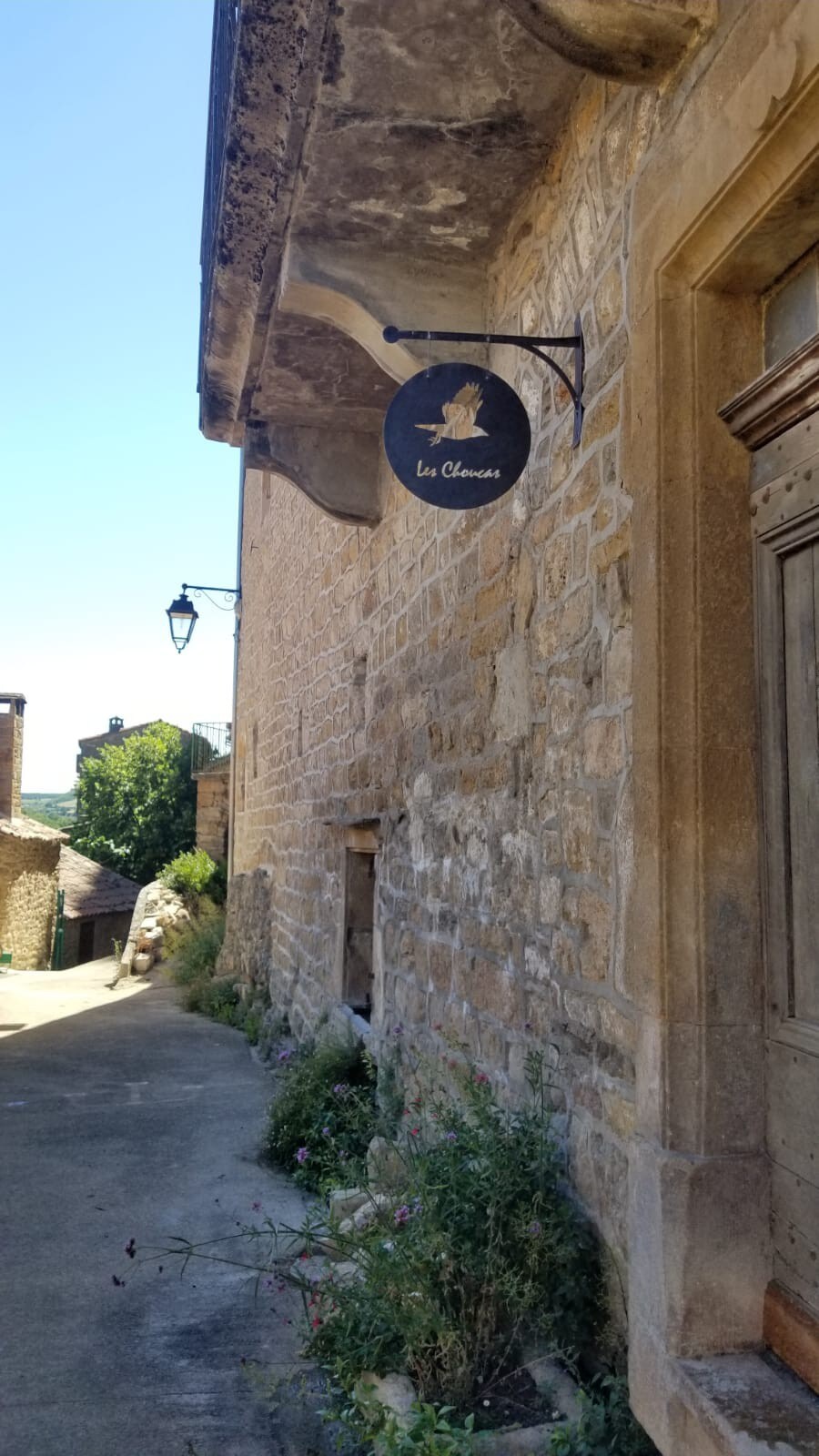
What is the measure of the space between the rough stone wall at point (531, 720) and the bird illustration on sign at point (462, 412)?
0.21 m

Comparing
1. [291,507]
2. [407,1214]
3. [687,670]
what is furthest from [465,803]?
[291,507]

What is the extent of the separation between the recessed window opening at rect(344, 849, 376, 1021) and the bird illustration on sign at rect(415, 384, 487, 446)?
328 centimetres

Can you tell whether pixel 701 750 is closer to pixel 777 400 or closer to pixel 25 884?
pixel 777 400

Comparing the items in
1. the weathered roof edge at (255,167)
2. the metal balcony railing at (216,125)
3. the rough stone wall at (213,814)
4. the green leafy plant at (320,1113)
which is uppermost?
the metal balcony railing at (216,125)

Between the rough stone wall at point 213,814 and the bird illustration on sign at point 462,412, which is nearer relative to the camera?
the bird illustration on sign at point 462,412

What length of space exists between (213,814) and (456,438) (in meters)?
15.5

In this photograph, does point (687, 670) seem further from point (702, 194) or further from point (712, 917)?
point (702, 194)

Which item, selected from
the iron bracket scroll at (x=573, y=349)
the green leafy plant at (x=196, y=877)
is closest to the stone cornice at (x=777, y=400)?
the iron bracket scroll at (x=573, y=349)

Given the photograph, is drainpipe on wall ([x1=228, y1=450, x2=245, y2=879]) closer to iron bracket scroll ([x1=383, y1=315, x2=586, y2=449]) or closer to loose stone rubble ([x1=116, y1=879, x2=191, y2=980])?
loose stone rubble ([x1=116, y1=879, x2=191, y2=980])

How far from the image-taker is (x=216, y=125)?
4125mm

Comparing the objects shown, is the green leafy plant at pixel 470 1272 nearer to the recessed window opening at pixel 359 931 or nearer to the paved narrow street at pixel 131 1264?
the paved narrow street at pixel 131 1264

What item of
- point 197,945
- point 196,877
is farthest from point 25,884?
point 197,945

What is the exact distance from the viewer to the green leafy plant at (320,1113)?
4.71 metres

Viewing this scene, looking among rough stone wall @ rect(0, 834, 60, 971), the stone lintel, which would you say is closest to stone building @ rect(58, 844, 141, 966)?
rough stone wall @ rect(0, 834, 60, 971)
